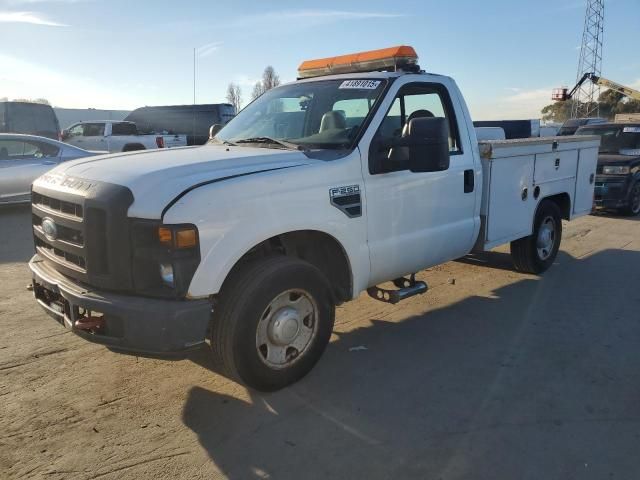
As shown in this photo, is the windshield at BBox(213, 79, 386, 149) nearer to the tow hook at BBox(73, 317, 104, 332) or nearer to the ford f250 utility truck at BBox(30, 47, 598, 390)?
the ford f250 utility truck at BBox(30, 47, 598, 390)

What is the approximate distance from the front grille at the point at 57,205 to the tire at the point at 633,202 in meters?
10.4

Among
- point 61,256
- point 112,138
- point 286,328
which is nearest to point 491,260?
point 286,328

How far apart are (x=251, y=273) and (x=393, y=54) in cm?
243

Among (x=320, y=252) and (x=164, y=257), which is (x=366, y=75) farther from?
(x=164, y=257)

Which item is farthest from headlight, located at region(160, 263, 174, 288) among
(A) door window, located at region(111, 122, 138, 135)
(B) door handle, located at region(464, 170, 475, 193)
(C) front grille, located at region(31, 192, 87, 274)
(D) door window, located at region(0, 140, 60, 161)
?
(A) door window, located at region(111, 122, 138, 135)

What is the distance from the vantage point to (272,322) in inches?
134

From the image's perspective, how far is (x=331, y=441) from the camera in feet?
9.90

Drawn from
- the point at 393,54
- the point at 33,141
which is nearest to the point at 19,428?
the point at 393,54

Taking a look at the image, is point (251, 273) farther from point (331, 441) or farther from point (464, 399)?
point (464, 399)

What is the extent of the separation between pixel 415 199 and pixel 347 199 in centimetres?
78

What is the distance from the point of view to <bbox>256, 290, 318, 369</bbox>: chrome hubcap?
3.40 metres

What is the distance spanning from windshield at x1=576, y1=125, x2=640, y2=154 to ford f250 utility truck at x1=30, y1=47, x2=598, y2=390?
7.37m

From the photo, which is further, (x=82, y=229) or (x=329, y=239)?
(x=329, y=239)

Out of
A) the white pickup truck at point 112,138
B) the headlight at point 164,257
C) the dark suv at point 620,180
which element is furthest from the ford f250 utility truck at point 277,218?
the white pickup truck at point 112,138
